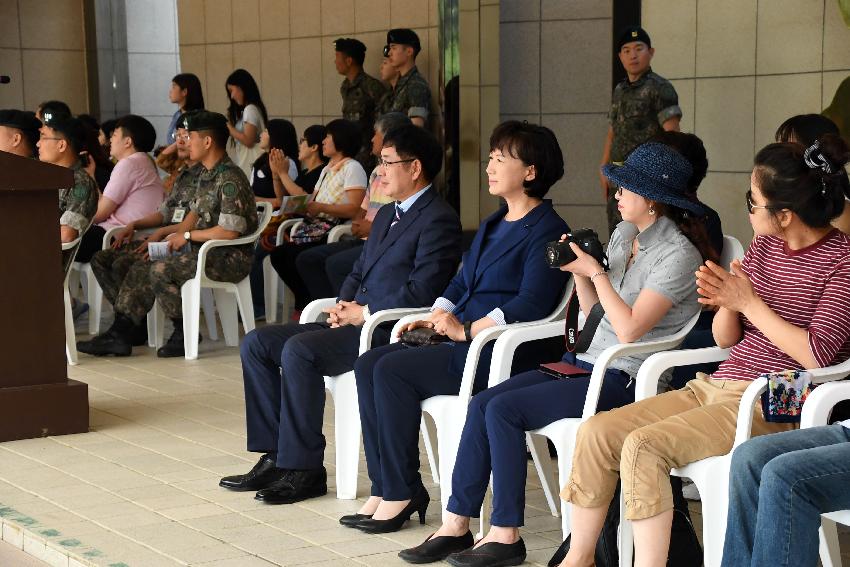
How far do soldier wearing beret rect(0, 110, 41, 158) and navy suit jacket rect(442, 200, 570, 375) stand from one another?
3.75 meters

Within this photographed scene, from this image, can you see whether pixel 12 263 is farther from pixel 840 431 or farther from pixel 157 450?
pixel 840 431

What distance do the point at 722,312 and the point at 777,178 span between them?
385 millimetres

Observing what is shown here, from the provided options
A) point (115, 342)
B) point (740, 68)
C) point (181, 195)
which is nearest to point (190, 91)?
point (181, 195)

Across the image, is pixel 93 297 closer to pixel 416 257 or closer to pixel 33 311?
pixel 33 311

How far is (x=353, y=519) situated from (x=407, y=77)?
18.1ft

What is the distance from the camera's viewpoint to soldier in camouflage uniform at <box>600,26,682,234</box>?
7.55 meters

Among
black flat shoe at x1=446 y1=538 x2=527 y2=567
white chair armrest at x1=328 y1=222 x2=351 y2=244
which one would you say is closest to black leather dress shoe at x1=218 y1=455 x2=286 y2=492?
black flat shoe at x1=446 y1=538 x2=527 y2=567

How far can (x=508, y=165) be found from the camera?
4328 mm

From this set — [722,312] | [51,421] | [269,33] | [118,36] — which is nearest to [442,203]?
[722,312]

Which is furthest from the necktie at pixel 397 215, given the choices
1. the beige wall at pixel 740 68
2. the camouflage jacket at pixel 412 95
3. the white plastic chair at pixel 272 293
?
the camouflage jacket at pixel 412 95

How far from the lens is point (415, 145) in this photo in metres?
4.81

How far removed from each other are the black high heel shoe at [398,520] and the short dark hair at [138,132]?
14.8 feet

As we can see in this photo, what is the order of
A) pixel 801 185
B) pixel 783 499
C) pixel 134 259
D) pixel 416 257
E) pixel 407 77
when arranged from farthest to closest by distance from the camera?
pixel 407 77 → pixel 134 259 → pixel 416 257 → pixel 801 185 → pixel 783 499

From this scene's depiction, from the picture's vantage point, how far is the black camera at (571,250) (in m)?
3.87
